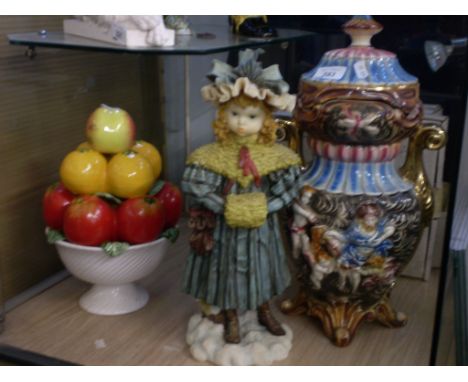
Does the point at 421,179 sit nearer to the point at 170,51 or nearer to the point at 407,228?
the point at 407,228

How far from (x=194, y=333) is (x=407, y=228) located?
305 millimetres

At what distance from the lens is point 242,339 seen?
834 mm

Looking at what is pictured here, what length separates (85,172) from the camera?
89cm

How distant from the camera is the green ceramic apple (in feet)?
2.92

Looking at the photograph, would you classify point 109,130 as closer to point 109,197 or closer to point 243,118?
point 109,197

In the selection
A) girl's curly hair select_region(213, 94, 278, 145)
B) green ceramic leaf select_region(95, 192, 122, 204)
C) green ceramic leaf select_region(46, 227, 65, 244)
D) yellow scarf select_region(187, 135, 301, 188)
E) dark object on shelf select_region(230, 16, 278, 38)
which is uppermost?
dark object on shelf select_region(230, 16, 278, 38)

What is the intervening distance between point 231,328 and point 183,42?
38cm

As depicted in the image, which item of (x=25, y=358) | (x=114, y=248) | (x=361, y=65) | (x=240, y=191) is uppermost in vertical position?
(x=361, y=65)

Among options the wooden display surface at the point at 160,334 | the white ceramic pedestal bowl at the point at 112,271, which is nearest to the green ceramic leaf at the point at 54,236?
the white ceramic pedestal bowl at the point at 112,271

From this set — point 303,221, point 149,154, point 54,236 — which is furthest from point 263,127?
point 54,236

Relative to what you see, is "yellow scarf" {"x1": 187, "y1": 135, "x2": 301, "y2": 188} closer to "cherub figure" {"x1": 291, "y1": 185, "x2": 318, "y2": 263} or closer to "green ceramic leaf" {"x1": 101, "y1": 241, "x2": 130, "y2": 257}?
"cherub figure" {"x1": 291, "y1": 185, "x2": 318, "y2": 263}

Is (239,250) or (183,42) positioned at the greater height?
(183,42)

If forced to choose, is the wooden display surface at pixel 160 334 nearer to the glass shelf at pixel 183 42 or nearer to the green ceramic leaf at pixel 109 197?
the green ceramic leaf at pixel 109 197

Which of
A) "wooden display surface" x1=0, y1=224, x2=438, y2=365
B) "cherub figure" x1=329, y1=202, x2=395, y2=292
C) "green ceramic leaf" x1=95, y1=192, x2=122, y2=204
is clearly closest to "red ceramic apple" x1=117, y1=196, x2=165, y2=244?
"green ceramic leaf" x1=95, y1=192, x2=122, y2=204
